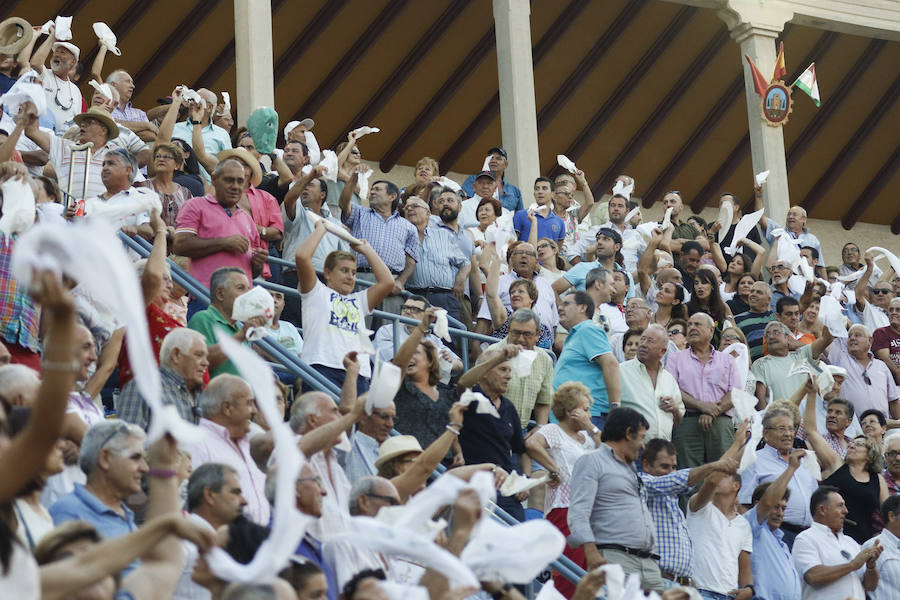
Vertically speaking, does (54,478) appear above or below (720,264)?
below

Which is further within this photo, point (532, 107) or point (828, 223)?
point (828, 223)

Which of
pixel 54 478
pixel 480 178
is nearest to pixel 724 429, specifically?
pixel 480 178

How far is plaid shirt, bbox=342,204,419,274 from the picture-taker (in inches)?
369

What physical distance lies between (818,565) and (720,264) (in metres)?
4.42

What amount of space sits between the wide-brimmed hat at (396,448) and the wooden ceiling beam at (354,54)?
11.4 meters

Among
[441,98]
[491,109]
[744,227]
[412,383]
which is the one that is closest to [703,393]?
[412,383]

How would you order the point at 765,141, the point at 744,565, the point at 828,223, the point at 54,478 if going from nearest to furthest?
the point at 54,478
the point at 744,565
the point at 765,141
the point at 828,223

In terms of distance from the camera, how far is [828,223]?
2058 centimetres

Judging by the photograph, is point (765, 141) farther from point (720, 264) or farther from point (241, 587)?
point (241, 587)

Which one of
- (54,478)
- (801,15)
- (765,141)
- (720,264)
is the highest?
(801,15)

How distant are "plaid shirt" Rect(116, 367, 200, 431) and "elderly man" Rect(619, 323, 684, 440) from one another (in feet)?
10.6

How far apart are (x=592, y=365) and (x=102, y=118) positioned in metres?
2.97

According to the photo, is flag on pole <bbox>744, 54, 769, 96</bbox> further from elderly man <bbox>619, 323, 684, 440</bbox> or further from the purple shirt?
elderly man <bbox>619, 323, 684, 440</bbox>

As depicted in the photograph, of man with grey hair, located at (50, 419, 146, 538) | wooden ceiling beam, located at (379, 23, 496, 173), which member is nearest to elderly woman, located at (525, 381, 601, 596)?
man with grey hair, located at (50, 419, 146, 538)
